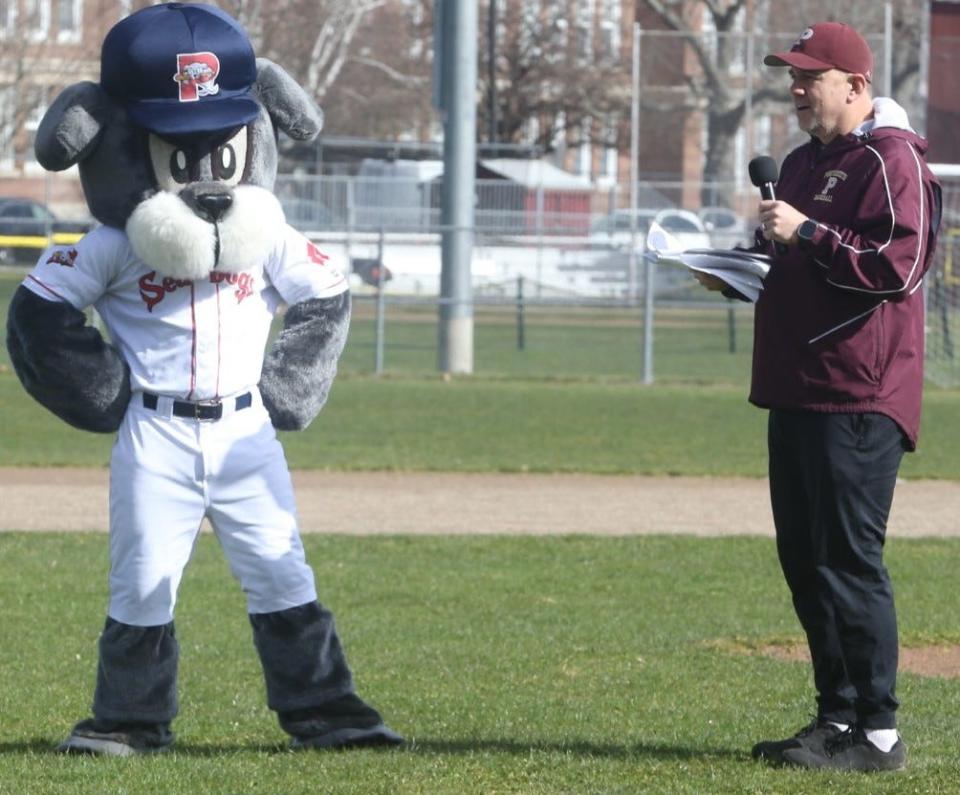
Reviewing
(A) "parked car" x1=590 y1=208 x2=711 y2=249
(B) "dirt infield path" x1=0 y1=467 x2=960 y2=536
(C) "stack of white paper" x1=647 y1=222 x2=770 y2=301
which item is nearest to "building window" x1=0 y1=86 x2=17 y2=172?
(A) "parked car" x1=590 y1=208 x2=711 y2=249

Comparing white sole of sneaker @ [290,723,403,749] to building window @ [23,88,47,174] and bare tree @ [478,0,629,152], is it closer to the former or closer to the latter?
building window @ [23,88,47,174]

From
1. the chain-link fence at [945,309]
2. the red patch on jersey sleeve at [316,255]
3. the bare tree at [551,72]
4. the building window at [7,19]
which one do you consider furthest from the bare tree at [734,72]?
the red patch on jersey sleeve at [316,255]

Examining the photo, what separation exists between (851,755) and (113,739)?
1.97 m

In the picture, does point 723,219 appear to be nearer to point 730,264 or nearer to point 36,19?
point 36,19

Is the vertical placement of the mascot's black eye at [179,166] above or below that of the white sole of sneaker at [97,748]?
above

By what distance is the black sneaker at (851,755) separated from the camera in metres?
4.86

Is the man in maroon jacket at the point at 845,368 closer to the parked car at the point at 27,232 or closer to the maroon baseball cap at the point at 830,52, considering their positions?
the maroon baseball cap at the point at 830,52

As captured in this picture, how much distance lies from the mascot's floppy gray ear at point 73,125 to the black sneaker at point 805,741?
7.94ft

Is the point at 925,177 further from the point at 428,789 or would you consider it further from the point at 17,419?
the point at 17,419

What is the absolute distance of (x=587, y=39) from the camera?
44906 millimetres

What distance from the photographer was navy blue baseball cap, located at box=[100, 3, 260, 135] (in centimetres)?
502

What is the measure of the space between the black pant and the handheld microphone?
503mm

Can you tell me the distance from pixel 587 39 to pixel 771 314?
40.9 m

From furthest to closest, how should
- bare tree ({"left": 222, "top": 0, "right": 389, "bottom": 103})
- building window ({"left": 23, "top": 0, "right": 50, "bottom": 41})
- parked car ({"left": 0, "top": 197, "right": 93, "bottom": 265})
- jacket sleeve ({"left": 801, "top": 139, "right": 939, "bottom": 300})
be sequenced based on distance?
1. bare tree ({"left": 222, "top": 0, "right": 389, "bottom": 103})
2. building window ({"left": 23, "top": 0, "right": 50, "bottom": 41})
3. parked car ({"left": 0, "top": 197, "right": 93, "bottom": 265})
4. jacket sleeve ({"left": 801, "top": 139, "right": 939, "bottom": 300})
